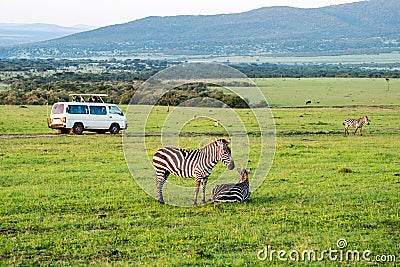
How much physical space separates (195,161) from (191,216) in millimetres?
1432

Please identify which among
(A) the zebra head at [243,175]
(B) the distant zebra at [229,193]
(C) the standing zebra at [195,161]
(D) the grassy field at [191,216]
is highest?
(C) the standing zebra at [195,161]

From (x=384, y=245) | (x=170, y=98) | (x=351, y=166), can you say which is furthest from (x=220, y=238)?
(x=170, y=98)

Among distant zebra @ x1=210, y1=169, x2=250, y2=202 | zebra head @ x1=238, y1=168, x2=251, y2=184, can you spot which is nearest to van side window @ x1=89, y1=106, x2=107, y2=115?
zebra head @ x1=238, y1=168, x2=251, y2=184

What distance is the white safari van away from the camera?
31344mm

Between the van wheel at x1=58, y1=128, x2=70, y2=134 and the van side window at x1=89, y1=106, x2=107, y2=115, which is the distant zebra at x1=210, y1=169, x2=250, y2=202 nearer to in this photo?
the van side window at x1=89, y1=106, x2=107, y2=115

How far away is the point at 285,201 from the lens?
13914 mm

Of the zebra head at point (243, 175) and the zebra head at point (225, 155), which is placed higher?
the zebra head at point (225, 155)

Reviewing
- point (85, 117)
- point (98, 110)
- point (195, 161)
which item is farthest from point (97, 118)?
point (195, 161)

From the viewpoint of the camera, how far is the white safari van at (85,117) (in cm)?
3134

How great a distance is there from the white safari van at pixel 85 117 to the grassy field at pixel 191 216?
816 cm

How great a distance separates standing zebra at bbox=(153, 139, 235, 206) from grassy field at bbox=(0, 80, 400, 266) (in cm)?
63

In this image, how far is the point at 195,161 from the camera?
43.8ft

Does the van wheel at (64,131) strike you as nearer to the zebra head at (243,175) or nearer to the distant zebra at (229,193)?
the zebra head at (243,175)

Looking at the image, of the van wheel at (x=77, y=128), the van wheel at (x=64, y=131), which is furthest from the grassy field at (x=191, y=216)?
the van wheel at (x=64, y=131)
